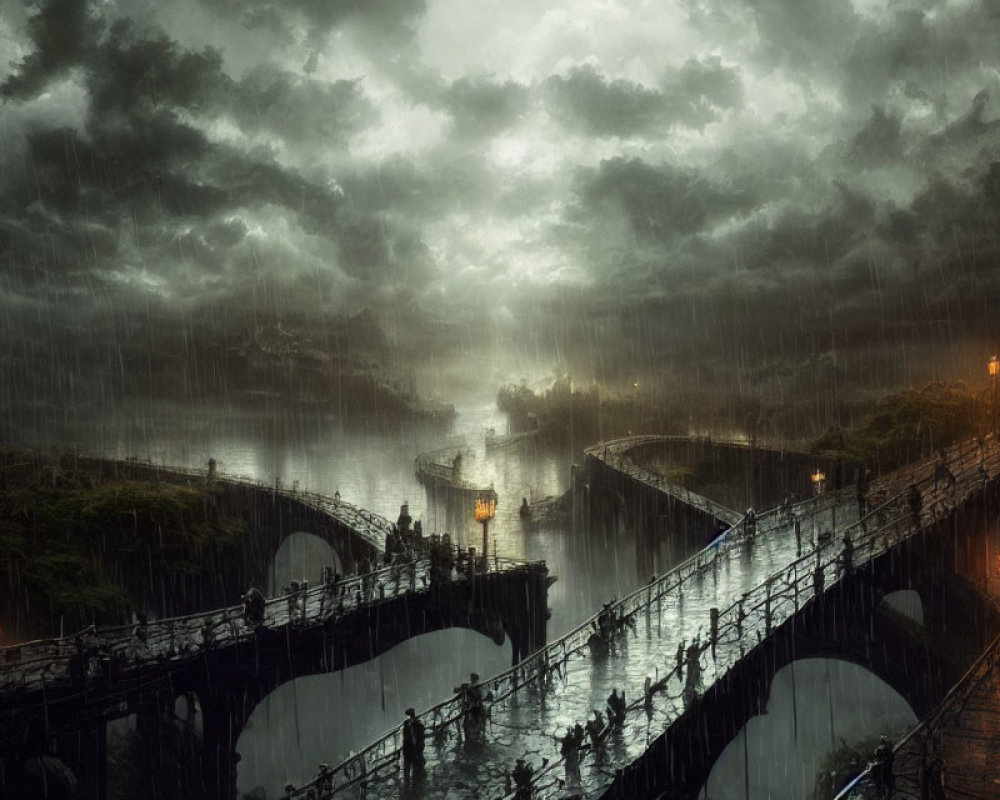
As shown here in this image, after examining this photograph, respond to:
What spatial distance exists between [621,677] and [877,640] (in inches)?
387

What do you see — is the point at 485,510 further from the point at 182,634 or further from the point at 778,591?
the point at 182,634

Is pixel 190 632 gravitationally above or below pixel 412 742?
above

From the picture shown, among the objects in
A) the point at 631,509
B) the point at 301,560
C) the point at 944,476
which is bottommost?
the point at 301,560

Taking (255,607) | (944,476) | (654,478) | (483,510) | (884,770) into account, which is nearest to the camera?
(884,770)

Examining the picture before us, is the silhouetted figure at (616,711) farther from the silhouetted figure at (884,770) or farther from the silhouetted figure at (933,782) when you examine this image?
the silhouetted figure at (933,782)

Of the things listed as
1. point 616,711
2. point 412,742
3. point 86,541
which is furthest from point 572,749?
point 86,541

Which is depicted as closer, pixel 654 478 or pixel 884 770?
pixel 884 770

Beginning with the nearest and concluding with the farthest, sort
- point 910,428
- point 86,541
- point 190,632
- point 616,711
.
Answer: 1. point 616,711
2. point 190,632
3. point 86,541
4. point 910,428

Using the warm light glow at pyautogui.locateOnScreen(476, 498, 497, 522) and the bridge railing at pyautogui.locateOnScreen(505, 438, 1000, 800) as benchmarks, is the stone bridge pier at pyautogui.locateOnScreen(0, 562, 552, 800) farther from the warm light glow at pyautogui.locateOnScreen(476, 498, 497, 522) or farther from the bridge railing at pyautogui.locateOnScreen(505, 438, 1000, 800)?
the bridge railing at pyautogui.locateOnScreen(505, 438, 1000, 800)

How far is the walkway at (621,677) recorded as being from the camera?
521 inches

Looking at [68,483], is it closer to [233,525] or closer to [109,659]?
[233,525]

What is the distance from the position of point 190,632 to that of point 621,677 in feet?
35.7

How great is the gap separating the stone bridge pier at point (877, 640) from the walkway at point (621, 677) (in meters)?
0.36

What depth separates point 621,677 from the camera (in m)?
17.0
